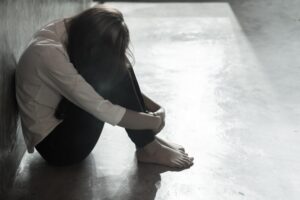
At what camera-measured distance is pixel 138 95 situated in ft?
6.11

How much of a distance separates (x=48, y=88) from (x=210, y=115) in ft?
2.94

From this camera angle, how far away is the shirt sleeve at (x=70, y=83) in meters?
1.58

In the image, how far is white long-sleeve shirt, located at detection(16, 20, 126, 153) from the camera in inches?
62.7

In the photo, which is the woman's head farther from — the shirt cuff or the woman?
the shirt cuff

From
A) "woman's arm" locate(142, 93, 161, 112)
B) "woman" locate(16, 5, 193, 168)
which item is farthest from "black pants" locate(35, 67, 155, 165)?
"woman's arm" locate(142, 93, 161, 112)

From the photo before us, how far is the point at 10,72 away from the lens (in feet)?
5.64

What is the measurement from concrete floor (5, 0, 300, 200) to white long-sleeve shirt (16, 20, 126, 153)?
26cm

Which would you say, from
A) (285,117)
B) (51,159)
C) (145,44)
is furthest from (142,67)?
(51,159)

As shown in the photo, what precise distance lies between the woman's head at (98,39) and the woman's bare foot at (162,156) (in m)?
0.44

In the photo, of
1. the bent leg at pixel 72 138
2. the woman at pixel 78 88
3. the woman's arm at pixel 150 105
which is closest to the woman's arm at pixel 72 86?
the woman at pixel 78 88

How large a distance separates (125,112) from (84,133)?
20 centimetres

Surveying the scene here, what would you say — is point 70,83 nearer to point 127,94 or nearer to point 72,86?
point 72,86

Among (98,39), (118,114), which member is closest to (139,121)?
(118,114)

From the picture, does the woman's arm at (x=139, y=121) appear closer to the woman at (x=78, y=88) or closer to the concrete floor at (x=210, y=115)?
the woman at (x=78, y=88)
